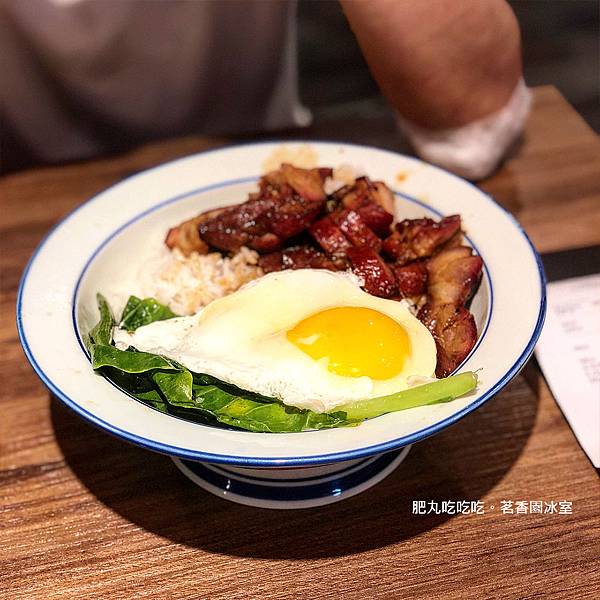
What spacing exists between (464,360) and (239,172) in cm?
103

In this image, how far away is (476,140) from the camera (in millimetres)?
2443

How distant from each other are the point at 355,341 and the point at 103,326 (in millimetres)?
626

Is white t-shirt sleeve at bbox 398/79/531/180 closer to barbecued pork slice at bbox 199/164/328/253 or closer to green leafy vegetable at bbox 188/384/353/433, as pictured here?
barbecued pork slice at bbox 199/164/328/253

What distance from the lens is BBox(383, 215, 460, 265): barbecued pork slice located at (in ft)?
5.71

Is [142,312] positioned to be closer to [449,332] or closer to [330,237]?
[330,237]

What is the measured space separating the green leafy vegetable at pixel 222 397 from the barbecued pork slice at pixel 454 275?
356mm

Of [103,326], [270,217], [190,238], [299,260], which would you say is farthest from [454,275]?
[103,326]

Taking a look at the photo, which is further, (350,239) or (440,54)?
(440,54)

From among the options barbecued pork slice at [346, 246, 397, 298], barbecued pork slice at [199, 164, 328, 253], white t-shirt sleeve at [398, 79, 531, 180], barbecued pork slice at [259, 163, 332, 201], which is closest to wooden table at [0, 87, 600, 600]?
barbecued pork slice at [346, 246, 397, 298]

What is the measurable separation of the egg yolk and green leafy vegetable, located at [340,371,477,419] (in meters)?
0.07

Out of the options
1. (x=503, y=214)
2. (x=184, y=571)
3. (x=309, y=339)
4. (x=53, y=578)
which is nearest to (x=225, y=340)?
(x=309, y=339)

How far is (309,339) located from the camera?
1.43 metres

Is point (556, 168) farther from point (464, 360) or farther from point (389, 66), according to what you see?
point (464, 360)

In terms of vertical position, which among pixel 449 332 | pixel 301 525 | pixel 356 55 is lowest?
pixel 356 55
